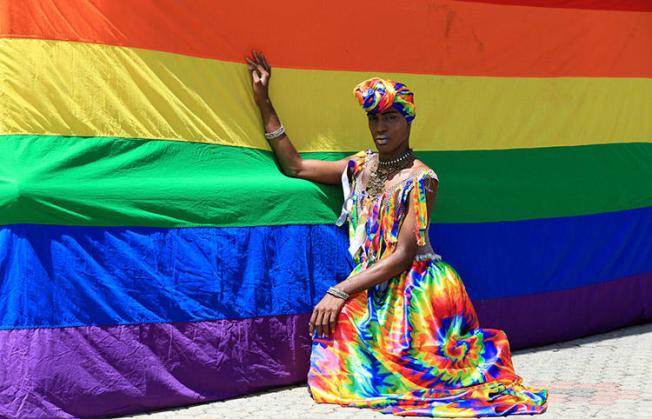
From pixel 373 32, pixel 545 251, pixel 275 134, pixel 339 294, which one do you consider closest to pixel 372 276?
pixel 339 294

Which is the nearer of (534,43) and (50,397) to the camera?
(50,397)

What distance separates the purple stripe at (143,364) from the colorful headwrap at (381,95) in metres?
1.12

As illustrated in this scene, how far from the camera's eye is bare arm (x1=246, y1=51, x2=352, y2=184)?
15.5ft

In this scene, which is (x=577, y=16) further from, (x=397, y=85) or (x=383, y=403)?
(x=383, y=403)

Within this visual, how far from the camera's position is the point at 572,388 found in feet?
15.2

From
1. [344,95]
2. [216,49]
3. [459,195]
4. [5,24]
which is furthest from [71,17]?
[459,195]

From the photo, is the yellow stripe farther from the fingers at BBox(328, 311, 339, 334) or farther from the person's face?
the fingers at BBox(328, 311, 339, 334)

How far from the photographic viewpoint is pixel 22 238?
3883mm

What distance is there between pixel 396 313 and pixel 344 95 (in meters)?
1.27

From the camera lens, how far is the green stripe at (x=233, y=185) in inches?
156

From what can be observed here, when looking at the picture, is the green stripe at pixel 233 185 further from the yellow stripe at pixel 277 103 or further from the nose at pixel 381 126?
the nose at pixel 381 126

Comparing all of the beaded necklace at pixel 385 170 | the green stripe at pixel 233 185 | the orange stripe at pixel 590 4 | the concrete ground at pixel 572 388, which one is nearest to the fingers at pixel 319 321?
the concrete ground at pixel 572 388

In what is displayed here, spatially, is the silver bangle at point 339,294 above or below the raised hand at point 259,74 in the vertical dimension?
below

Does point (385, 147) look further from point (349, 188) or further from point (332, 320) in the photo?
point (332, 320)
